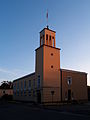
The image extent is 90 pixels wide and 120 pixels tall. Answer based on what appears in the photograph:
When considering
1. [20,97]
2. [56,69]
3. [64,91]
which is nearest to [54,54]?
[56,69]

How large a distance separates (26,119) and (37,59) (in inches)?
998

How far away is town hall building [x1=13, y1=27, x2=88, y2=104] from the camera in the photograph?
36.5m

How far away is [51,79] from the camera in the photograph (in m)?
37.2

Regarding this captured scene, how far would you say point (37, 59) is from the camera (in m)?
39.3

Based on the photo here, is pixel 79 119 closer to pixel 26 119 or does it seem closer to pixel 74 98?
pixel 26 119

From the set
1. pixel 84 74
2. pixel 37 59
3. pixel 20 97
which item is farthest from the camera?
pixel 20 97

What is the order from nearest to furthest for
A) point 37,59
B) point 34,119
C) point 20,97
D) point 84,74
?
point 34,119
point 37,59
point 84,74
point 20,97

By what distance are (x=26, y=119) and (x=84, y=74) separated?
1198 inches

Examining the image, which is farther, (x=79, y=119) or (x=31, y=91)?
(x=31, y=91)

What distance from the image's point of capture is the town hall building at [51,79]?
36.5 meters

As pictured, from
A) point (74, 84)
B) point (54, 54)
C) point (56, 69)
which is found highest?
point (54, 54)

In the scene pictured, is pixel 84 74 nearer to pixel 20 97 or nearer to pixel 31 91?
pixel 31 91

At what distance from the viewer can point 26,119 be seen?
14516 mm

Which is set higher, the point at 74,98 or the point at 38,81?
the point at 38,81
